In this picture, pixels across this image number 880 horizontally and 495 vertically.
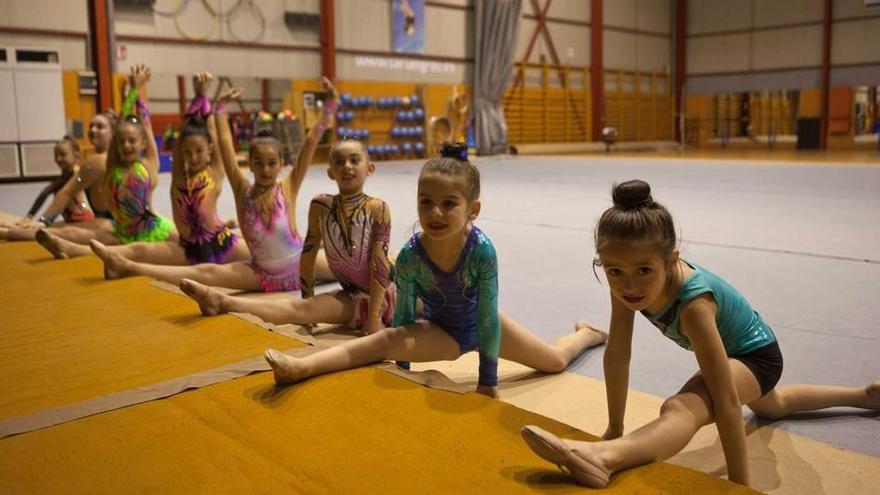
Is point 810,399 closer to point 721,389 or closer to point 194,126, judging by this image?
point 721,389

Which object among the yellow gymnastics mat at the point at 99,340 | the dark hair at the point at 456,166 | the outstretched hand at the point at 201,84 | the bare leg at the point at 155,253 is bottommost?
the yellow gymnastics mat at the point at 99,340

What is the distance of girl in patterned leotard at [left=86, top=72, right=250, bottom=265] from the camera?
4211mm

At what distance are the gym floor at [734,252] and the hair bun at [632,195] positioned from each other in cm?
88

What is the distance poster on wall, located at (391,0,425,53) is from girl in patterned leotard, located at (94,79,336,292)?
1310 centimetres

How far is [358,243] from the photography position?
10.6 ft

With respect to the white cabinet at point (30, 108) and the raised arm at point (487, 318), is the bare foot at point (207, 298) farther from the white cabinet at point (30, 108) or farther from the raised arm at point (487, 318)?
the white cabinet at point (30, 108)

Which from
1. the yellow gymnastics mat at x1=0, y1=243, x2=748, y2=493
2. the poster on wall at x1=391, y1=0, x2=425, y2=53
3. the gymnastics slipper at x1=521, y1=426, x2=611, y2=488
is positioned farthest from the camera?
the poster on wall at x1=391, y1=0, x2=425, y2=53

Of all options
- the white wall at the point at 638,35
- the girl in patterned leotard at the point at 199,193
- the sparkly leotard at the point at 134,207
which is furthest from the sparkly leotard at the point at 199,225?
the white wall at the point at 638,35

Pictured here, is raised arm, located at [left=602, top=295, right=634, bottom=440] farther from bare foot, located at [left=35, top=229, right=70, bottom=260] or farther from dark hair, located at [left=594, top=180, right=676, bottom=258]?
bare foot, located at [left=35, top=229, right=70, bottom=260]

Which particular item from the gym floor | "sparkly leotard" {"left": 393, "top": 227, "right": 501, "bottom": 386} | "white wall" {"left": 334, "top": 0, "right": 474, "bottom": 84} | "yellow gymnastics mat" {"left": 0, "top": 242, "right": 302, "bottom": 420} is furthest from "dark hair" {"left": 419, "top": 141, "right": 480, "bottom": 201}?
"white wall" {"left": 334, "top": 0, "right": 474, "bottom": 84}

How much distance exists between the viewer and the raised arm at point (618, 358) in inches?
78.0

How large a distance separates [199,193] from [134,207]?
0.77 metres

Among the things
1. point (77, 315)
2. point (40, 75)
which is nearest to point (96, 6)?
point (40, 75)

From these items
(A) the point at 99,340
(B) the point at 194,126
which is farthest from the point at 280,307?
(B) the point at 194,126
